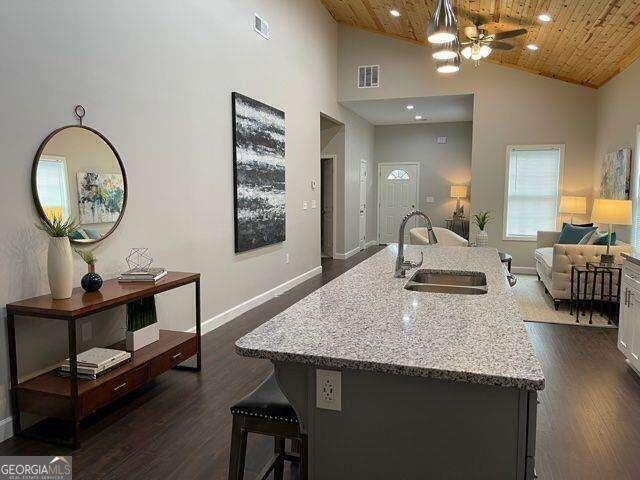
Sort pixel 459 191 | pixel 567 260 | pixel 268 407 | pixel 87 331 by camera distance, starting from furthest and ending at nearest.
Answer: pixel 459 191 < pixel 567 260 < pixel 87 331 < pixel 268 407

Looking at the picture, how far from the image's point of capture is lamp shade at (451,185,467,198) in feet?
Result: 33.2

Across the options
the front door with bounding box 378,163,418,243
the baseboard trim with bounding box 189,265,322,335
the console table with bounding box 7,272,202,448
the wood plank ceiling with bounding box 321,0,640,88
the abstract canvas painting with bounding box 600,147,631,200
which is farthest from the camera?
the front door with bounding box 378,163,418,243

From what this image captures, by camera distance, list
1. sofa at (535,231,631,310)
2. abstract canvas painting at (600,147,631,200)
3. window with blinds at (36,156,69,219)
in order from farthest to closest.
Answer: abstract canvas painting at (600,147,631,200) < sofa at (535,231,631,310) < window with blinds at (36,156,69,219)

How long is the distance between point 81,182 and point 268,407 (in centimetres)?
211

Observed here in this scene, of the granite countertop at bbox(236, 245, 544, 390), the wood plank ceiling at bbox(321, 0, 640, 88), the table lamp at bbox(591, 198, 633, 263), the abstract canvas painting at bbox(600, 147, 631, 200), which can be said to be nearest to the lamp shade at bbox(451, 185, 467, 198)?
the wood plank ceiling at bbox(321, 0, 640, 88)

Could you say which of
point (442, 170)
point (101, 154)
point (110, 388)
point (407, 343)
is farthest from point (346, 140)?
point (407, 343)

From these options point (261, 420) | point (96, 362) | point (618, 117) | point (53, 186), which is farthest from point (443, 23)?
point (618, 117)

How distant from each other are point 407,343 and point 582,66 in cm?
664

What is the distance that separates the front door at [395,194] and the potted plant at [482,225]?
305cm

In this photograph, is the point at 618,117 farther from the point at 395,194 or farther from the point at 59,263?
the point at 59,263

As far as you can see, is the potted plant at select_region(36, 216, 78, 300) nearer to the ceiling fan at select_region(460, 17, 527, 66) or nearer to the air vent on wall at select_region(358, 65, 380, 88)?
the ceiling fan at select_region(460, 17, 527, 66)

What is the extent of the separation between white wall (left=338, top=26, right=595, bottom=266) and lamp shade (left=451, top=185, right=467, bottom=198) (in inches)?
90.9

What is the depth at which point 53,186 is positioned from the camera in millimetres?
2730

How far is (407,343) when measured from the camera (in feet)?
4.50
